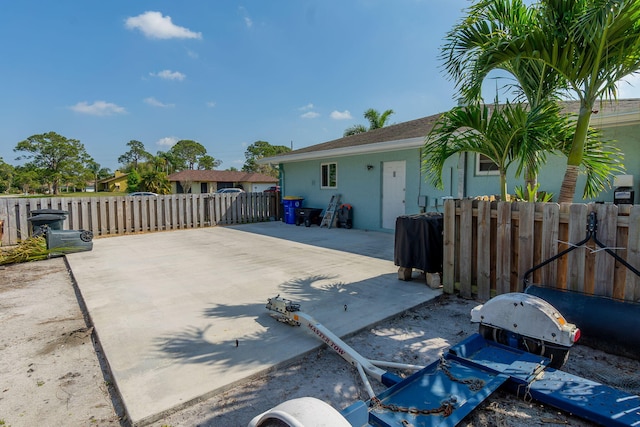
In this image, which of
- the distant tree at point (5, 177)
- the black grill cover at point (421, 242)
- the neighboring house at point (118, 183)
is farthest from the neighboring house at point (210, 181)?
the distant tree at point (5, 177)

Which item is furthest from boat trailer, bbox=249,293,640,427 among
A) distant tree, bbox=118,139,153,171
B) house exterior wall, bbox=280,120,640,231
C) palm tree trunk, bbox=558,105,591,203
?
distant tree, bbox=118,139,153,171

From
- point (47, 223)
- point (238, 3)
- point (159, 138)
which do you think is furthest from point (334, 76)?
point (159, 138)

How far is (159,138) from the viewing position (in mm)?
65125

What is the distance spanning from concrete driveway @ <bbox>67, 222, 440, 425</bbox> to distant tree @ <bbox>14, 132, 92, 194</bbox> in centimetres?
6225

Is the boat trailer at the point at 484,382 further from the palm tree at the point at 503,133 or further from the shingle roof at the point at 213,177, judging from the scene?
the shingle roof at the point at 213,177

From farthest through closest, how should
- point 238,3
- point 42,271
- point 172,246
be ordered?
point 238,3, point 172,246, point 42,271

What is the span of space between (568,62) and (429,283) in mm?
2934

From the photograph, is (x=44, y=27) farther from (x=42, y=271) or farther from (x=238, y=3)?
(x=42, y=271)

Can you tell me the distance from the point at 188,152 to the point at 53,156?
21752 mm

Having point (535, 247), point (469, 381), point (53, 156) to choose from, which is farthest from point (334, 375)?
point (53, 156)

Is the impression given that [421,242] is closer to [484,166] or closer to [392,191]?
[484,166]

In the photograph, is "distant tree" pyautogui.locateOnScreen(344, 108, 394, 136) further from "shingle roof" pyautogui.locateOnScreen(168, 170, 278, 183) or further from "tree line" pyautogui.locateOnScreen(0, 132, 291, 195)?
"tree line" pyautogui.locateOnScreen(0, 132, 291, 195)

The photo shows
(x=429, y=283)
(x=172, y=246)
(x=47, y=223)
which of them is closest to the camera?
(x=429, y=283)

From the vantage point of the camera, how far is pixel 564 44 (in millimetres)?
3322
